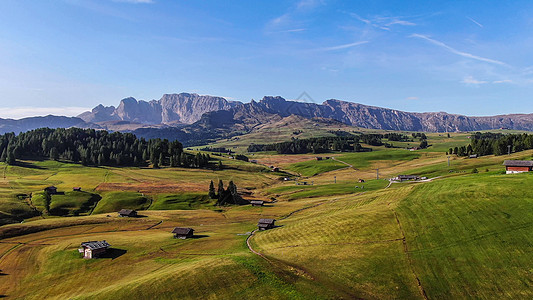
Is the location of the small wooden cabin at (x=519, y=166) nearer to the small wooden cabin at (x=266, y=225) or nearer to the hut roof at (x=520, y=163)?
the hut roof at (x=520, y=163)

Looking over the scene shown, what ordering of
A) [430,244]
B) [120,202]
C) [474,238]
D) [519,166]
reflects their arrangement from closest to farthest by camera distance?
[474,238] < [430,244] < [519,166] < [120,202]

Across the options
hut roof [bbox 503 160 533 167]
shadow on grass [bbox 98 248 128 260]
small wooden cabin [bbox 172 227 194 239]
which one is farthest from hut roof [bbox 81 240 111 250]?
hut roof [bbox 503 160 533 167]

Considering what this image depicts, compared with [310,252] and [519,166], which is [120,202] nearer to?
[310,252]

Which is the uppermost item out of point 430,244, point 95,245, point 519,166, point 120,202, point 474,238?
point 519,166

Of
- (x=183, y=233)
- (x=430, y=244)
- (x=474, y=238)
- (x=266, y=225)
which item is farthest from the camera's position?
(x=266, y=225)

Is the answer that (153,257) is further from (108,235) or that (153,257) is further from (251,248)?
(108,235)

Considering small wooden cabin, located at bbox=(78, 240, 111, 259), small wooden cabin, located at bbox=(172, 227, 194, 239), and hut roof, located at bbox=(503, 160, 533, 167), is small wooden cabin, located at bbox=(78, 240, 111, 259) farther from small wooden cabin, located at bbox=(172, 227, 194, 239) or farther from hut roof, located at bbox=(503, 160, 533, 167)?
hut roof, located at bbox=(503, 160, 533, 167)

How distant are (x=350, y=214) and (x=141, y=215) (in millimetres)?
70818

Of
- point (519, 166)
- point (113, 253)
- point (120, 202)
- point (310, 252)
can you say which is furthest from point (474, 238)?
point (120, 202)

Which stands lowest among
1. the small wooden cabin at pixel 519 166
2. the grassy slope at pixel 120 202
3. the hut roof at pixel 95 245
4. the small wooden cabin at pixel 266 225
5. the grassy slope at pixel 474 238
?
the grassy slope at pixel 120 202

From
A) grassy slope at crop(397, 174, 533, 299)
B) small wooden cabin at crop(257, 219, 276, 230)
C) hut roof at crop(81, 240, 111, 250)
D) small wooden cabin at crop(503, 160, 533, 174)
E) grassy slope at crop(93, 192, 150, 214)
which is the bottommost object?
grassy slope at crop(93, 192, 150, 214)

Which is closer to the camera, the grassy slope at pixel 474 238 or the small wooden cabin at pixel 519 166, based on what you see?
the grassy slope at pixel 474 238

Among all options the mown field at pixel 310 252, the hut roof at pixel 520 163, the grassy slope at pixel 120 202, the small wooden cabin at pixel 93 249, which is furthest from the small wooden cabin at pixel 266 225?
the hut roof at pixel 520 163

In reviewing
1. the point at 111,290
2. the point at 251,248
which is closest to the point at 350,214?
the point at 251,248
